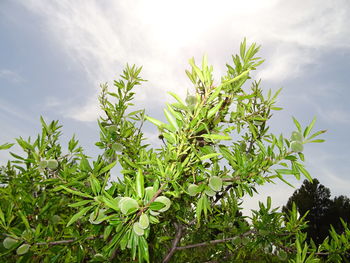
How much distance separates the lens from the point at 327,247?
8.61 feet

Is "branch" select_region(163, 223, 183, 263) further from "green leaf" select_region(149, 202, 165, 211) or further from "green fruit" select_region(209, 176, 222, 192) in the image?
"green leaf" select_region(149, 202, 165, 211)

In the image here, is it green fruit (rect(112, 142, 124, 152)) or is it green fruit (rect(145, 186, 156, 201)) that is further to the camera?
green fruit (rect(112, 142, 124, 152))

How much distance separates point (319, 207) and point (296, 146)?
19.0 m

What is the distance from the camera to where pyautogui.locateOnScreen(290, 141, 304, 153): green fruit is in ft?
5.28

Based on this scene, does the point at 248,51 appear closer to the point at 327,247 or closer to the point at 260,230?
the point at 260,230

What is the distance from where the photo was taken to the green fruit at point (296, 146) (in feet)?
5.28

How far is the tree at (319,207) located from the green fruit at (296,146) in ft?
55.4

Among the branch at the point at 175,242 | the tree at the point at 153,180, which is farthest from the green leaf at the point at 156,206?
the branch at the point at 175,242

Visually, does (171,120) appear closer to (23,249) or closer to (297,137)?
(297,137)

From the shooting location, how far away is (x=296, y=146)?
1608mm

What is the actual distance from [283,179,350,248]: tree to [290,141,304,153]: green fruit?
16.9m

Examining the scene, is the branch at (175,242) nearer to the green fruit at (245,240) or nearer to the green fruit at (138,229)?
the green fruit at (245,240)

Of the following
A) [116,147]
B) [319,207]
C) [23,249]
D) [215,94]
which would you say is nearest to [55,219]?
[23,249]

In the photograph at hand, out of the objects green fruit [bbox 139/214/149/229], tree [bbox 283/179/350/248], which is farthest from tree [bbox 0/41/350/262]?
tree [bbox 283/179/350/248]
